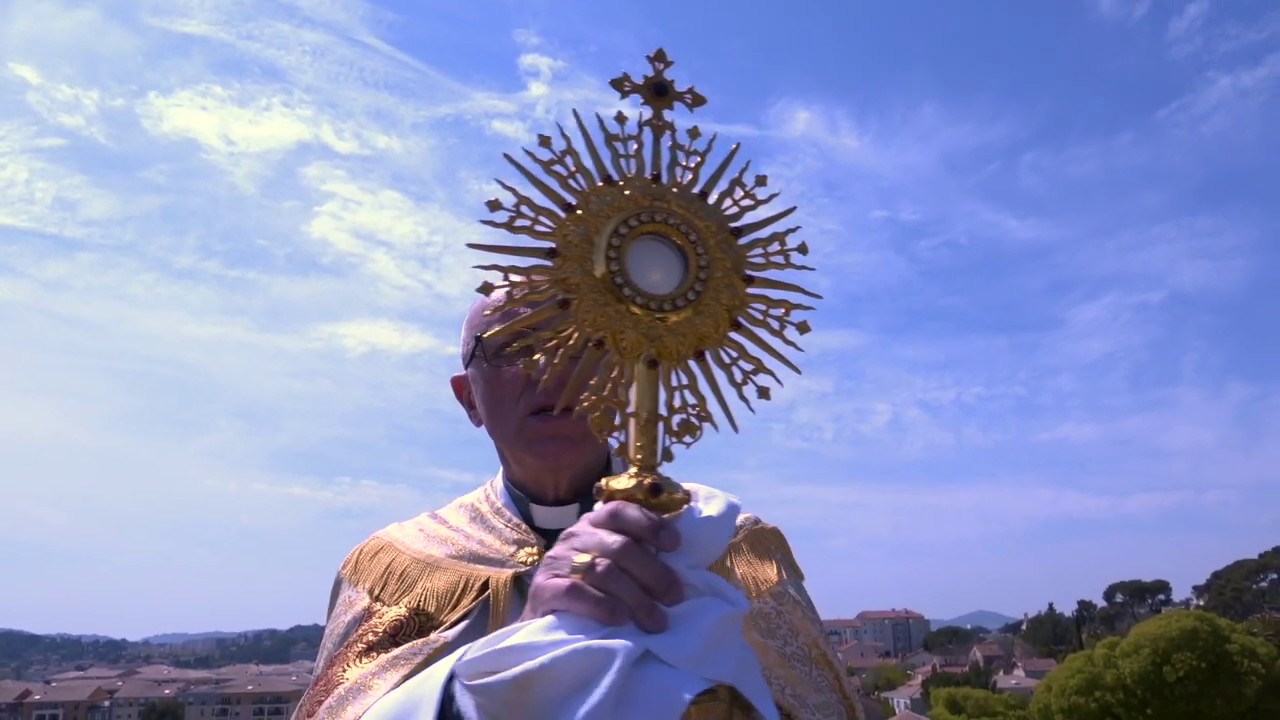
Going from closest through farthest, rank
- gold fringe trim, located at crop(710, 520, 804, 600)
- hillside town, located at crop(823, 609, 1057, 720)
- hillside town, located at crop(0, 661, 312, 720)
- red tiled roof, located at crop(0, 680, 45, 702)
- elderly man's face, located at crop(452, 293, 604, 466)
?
1. gold fringe trim, located at crop(710, 520, 804, 600)
2. elderly man's face, located at crop(452, 293, 604, 466)
3. hillside town, located at crop(0, 661, 312, 720)
4. hillside town, located at crop(823, 609, 1057, 720)
5. red tiled roof, located at crop(0, 680, 45, 702)

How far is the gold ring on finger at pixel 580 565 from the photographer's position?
10.7 ft

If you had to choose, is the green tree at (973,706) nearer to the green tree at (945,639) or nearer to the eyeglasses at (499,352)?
the eyeglasses at (499,352)

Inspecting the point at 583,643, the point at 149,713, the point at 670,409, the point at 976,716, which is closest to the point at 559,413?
the point at 670,409

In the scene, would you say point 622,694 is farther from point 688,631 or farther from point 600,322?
point 600,322

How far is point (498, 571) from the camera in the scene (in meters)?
4.55

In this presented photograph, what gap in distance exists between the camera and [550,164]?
371cm

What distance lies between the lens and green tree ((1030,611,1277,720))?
3145 centimetres

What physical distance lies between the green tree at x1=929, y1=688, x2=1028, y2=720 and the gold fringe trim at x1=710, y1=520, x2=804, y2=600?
38.7 m

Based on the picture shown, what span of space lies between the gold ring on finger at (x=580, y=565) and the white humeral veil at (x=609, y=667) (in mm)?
125

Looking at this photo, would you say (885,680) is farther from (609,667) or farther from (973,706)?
(609,667)

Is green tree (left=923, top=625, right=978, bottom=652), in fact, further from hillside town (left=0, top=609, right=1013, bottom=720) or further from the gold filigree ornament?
the gold filigree ornament

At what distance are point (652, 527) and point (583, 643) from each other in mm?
417

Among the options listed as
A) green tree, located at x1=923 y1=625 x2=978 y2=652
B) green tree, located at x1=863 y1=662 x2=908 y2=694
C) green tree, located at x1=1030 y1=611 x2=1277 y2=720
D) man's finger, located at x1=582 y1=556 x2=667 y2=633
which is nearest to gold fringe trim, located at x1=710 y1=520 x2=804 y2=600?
man's finger, located at x1=582 y1=556 x2=667 y2=633

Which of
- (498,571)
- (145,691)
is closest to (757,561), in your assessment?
(498,571)
